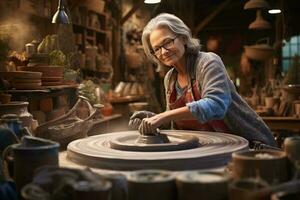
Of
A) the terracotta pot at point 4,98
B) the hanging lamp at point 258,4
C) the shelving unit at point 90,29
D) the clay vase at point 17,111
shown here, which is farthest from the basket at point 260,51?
the clay vase at point 17,111

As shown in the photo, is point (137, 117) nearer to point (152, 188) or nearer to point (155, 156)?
point (155, 156)

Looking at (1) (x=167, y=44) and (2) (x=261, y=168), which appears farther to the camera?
(1) (x=167, y=44)

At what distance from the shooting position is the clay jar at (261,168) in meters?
1.62

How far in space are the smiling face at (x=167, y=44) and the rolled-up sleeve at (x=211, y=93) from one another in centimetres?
20

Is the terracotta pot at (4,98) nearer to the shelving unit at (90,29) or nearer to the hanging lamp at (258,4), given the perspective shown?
the shelving unit at (90,29)

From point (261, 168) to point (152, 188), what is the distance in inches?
17.0

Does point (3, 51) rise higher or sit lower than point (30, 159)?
higher

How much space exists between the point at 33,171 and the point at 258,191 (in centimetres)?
92

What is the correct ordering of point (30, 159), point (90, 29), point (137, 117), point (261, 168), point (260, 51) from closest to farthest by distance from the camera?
1. point (261, 168)
2. point (30, 159)
3. point (137, 117)
4. point (90, 29)
5. point (260, 51)

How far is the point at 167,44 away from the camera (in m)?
2.96

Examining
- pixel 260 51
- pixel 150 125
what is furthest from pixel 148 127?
pixel 260 51

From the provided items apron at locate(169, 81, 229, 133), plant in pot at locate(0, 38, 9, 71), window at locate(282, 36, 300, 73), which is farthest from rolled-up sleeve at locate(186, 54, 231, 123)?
window at locate(282, 36, 300, 73)

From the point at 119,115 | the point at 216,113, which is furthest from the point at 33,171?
the point at 119,115

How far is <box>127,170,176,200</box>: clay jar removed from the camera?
154 centimetres
